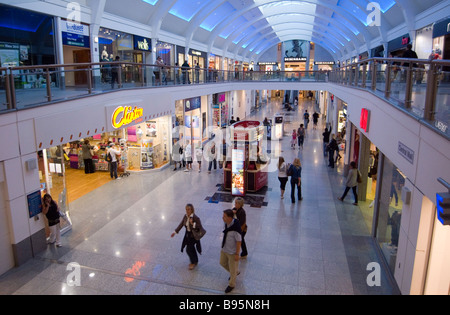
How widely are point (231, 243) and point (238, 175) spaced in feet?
20.1

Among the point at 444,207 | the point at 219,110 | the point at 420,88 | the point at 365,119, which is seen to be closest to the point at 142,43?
the point at 219,110

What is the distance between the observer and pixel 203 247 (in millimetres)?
8438

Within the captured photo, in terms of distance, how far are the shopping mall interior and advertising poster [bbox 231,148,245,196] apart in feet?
0.13

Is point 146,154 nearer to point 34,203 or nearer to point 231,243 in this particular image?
point 34,203

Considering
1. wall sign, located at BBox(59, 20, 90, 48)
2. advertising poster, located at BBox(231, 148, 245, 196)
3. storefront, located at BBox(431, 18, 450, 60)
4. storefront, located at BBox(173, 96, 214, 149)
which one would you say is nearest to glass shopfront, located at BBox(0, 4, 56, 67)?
wall sign, located at BBox(59, 20, 90, 48)

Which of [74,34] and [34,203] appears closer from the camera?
[34,203]

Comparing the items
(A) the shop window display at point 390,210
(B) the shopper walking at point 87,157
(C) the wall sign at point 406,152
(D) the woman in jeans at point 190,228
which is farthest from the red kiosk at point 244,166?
(C) the wall sign at point 406,152

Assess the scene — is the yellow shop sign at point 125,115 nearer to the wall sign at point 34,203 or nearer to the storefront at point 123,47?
the storefront at point 123,47

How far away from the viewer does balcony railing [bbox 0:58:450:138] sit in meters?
4.77

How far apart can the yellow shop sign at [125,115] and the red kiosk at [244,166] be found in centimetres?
375

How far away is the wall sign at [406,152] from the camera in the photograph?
542 cm
